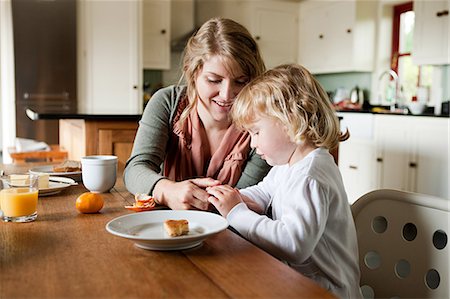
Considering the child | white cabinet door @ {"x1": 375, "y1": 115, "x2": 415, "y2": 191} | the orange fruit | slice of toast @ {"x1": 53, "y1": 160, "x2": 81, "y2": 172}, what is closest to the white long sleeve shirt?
the child

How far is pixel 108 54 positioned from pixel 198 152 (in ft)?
12.9

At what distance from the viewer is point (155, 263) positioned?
0.80 metres

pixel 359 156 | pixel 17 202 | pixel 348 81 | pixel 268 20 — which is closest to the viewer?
pixel 17 202

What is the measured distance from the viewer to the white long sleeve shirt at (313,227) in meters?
0.95

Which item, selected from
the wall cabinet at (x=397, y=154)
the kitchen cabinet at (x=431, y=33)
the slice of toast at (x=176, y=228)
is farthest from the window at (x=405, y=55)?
the slice of toast at (x=176, y=228)

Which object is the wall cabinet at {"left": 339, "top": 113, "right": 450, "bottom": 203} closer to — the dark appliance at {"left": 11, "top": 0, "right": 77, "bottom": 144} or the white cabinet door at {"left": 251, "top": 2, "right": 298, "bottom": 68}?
the white cabinet door at {"left": 251, "top": 2, "right": 298, "bottom": 68}

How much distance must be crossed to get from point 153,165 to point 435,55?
3.61m

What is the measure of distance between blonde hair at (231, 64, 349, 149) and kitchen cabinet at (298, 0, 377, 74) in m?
4.35

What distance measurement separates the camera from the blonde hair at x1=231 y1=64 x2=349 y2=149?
1.13m

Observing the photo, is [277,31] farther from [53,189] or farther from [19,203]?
[19,203]

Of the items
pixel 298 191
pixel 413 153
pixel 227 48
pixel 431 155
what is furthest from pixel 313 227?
pixel 413 153

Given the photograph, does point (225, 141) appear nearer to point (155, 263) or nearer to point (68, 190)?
point (68, 190)

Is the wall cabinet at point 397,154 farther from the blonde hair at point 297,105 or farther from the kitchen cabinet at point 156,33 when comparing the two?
the blonde hair at point 297,105

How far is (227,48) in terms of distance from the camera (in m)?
1.50
